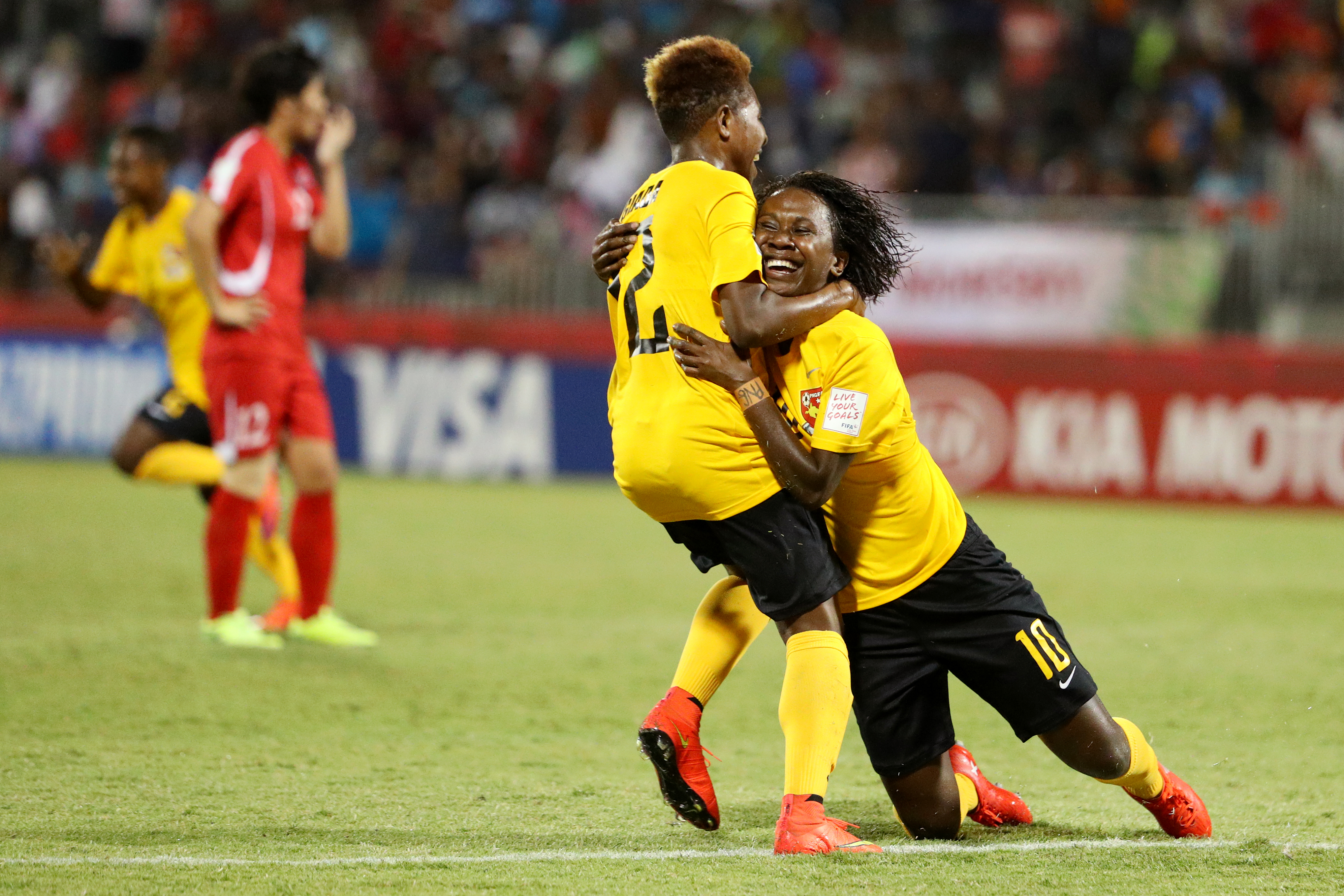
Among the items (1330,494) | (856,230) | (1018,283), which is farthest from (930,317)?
(856,230)

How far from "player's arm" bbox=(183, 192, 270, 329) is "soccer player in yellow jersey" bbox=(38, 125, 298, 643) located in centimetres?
69

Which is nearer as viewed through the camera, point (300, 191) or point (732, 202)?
point (732, 202)

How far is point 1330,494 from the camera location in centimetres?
1188

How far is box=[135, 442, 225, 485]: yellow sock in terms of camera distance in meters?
7.50

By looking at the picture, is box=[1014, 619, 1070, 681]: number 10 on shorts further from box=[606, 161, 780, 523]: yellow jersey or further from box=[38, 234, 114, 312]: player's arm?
box=[38, 234, 114, 312]: player's arm

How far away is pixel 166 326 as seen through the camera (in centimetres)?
767

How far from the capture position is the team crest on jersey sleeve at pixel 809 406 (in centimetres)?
395

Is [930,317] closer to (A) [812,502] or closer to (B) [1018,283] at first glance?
(B) [1018,283]

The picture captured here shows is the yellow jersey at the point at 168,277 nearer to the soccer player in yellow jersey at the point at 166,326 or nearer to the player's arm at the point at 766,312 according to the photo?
the soccer player in yellow jersey at the point at 166,326

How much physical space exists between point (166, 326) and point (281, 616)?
151 cm

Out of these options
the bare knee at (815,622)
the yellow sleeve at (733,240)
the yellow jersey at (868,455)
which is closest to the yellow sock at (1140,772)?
the yellow jersey at (868,455)

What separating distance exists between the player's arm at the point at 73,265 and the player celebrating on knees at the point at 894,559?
4574mm

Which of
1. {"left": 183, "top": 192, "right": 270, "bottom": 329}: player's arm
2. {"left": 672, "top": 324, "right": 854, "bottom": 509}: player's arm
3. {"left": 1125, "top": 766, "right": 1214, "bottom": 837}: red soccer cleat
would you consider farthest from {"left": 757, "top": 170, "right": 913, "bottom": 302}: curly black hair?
{"left": 183, "top": 192, "right": 270, "bottom": 329}: player's arm

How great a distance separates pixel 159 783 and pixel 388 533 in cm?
614
